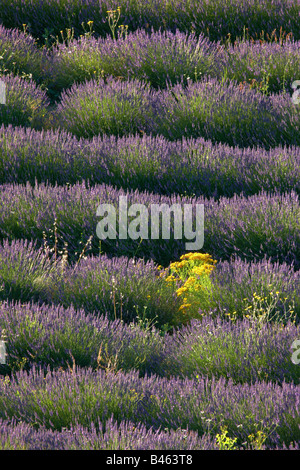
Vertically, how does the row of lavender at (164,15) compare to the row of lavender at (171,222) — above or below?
above

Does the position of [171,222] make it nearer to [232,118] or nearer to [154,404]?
[232,118]

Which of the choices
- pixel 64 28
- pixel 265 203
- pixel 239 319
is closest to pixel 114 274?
pixel 239 319

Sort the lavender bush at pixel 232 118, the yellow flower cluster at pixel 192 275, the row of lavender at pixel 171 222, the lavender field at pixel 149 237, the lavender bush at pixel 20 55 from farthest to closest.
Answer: the lavender bush at pixel 20 55 < the lavender bush at pixel 232 118 < the row of lavender at pixel 171 222 < the yellow flower cluster at pixel 192 275 < the lavender field at pixel 149 237

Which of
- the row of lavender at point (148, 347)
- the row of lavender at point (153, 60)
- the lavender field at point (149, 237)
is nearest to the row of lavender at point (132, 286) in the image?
the lavender field at point (149, 237)

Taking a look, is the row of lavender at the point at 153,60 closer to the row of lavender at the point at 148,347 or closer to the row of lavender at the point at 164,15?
the row of lavender at the point at 164,15

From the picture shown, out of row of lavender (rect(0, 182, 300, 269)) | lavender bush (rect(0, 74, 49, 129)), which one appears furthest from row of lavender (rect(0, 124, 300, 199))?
lavender bush (rect(0, 74, 49, 129))

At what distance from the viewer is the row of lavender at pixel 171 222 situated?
527 centimetres

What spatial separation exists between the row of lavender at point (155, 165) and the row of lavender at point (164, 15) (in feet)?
9.88

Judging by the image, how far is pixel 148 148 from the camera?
6.27m

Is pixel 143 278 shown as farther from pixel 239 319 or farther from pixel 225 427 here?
pixel 225 427

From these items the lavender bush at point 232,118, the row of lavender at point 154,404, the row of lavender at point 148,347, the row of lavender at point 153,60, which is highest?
the row of lavender at point 153,60

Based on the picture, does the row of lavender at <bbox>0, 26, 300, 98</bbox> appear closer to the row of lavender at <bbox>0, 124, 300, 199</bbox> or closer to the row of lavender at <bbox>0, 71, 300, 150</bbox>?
the row of lavender at <bbox>0, 71, 300, 150</bbox>

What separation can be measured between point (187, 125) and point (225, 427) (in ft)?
13.5

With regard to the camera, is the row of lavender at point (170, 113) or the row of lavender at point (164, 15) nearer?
the row of lavender at point (170, 113)
